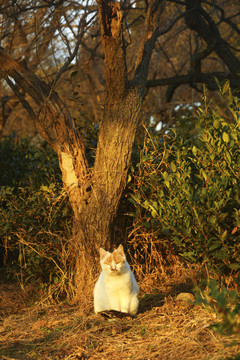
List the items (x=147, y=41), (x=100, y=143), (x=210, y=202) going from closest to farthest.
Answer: (x=210, y=202), (x=100, y=143), (x=147, y=41)

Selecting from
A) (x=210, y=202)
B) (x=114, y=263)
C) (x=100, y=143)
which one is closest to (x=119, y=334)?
(x=114, y=263)

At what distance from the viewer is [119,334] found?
396 centimetres

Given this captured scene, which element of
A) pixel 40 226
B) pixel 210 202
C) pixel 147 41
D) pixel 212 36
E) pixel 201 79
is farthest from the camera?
pixel 201 79

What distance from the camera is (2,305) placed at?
19.5 feet

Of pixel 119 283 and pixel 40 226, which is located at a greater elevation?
pixel 40 226

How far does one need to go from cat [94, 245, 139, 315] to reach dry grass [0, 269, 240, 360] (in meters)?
0.13

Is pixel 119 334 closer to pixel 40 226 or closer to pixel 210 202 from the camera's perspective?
pixel 210 202

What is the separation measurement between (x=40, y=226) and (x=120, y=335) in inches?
91.0

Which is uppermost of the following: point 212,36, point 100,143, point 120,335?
point 212,36

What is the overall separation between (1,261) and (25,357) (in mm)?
3808

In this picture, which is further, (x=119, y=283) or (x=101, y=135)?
(x=101, y=135)

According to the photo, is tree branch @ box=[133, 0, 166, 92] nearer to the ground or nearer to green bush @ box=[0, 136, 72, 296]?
green bush @ box=[0, 136, 72, 296]

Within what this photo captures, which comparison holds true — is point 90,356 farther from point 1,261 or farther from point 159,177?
point 1,261

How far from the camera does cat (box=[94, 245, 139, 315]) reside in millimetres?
4281
